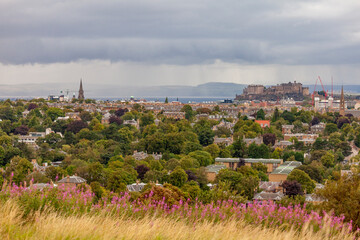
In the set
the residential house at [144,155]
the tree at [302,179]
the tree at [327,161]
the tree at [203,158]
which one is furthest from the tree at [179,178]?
the tree at [327,161]

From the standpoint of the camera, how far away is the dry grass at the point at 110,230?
9.75 m

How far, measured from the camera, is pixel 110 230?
1021 cm

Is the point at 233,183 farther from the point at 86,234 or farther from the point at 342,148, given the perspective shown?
the point at 342,148

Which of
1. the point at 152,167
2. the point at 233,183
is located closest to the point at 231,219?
the point at 233,183

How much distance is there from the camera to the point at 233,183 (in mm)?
43875

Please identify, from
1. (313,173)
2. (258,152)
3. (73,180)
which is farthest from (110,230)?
(258,152)

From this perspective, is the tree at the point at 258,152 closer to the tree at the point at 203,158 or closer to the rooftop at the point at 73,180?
the tree at the point at 203,158

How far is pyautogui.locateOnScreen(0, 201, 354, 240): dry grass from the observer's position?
32.0 feet

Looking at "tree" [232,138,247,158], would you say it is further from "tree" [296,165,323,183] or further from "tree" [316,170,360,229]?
"tree" [316,170,360,229]

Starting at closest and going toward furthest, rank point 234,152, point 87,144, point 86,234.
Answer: point 86,234, point 234,152, point 87,144

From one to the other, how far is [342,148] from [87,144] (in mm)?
31089

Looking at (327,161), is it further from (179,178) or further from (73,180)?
(73,180)

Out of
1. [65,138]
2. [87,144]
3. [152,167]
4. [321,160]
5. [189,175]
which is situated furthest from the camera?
[65,138]

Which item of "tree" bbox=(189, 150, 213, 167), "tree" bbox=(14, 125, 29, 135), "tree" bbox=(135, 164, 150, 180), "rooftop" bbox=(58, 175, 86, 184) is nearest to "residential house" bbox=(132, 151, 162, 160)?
"tree" bbox=(189, 150, 213, 167)
